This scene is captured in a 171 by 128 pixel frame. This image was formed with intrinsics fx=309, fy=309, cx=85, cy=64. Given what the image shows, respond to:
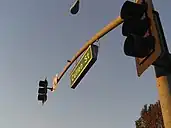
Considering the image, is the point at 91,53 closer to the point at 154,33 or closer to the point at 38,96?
the point at 154,33

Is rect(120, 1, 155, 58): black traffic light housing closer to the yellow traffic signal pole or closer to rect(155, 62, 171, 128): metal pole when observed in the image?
the yellow traffic signal pole

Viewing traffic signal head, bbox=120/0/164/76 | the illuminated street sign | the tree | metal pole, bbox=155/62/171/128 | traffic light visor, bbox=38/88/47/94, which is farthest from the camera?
the tree

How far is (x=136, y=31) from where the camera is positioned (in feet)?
13.7

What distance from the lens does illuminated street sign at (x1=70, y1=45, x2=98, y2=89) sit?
6.63m

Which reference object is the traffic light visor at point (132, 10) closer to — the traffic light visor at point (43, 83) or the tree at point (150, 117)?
the traffic light visor at point (43, 83)

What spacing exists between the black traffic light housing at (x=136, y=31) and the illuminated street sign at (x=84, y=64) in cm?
231

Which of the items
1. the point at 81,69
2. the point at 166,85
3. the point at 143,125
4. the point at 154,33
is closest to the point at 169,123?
the point at 166,85

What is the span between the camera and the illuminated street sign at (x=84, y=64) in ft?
21.8

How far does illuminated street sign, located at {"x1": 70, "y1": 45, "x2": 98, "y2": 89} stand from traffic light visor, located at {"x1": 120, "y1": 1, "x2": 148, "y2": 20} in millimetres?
2337

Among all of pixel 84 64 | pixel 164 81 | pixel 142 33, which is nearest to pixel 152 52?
pixel 142 33

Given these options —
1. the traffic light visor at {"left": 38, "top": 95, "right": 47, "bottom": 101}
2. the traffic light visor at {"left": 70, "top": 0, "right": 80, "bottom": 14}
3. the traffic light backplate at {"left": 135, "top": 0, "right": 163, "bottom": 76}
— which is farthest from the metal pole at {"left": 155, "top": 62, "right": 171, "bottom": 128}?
the traffic light visor at {"left": 38, "top": 95, "right": 47, "bottom": 101}

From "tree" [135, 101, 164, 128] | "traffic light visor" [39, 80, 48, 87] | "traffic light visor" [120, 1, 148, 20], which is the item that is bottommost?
"traffic light visor" [120, 1, 148, 20]

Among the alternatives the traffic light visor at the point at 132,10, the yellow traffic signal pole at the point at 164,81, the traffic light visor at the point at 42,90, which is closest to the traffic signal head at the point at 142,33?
the traffic light visor at the point at 132,10

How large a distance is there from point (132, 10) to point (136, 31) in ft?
1.01
